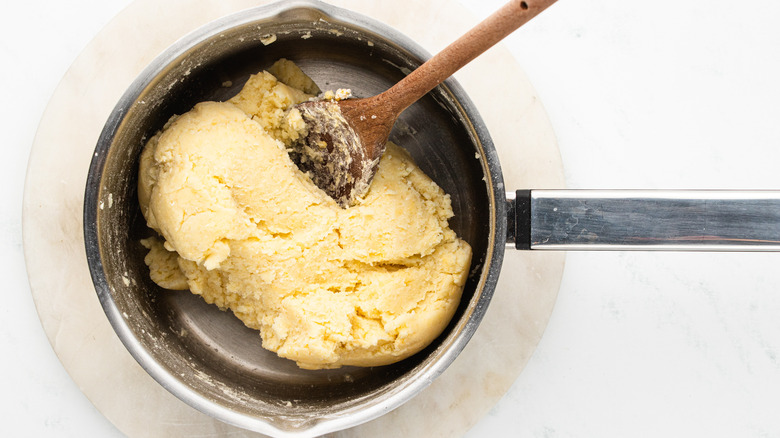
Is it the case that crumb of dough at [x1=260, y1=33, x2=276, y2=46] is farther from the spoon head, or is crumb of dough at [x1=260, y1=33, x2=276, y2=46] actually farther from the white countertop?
the white countertop

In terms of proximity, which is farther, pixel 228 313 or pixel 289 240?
pixel 228 313

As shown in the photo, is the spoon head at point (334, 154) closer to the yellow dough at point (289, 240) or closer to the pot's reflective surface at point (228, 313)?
the yellow dough at point (289, 240)

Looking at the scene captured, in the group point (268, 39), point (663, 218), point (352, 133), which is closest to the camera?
point (663, 218)

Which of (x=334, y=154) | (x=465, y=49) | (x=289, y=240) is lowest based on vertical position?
(x=289, y=240)

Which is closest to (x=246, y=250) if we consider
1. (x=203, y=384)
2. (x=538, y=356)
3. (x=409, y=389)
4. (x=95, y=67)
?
(x=203, y=384)

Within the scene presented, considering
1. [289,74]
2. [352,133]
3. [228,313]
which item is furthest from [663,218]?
[228,313]

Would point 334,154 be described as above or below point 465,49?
below

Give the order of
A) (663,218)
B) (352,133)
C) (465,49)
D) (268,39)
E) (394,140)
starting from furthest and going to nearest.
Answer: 1. (394,140)
2. (268,39)
3. (352,133)
4. (663,218)
5. (465,49)

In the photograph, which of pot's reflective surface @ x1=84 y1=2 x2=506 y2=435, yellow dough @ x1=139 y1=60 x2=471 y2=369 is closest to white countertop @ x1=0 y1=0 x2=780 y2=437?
pot's reflective surface @ x1=84 y1=2 x2=506 y2=435

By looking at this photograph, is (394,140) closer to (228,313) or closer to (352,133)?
(352,133)
